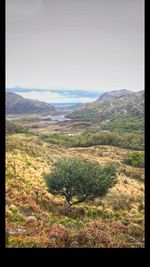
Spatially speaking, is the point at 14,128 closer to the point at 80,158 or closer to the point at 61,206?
the point at 80,158

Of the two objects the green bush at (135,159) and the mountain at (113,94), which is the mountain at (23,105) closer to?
the mountain at (113,94)

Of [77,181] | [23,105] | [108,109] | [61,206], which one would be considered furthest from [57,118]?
[61,206]

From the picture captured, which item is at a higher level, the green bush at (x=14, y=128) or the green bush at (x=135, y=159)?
the green bush at (x=14, y=128)

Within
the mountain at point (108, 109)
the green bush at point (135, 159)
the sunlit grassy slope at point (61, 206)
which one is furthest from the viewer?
the mountain at point (108, 109)

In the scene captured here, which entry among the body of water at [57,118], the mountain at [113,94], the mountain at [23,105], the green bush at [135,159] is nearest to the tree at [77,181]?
the green bush at [135,159]

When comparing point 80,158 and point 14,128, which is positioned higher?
point 14,128
